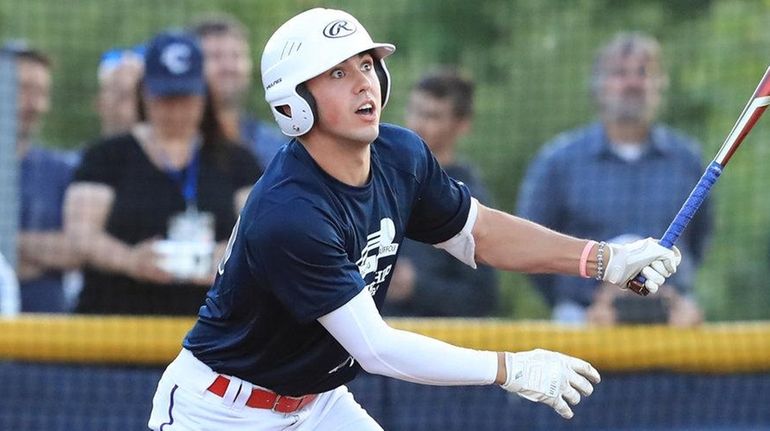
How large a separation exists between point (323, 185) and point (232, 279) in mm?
386

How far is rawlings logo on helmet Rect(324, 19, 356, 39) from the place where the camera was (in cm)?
412

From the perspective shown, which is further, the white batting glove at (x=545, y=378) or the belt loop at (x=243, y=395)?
the belt loop at (x=243, y=395)

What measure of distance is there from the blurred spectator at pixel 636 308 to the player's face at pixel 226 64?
6.69ft

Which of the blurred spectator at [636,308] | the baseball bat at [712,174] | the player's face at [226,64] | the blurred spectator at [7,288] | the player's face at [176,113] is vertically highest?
the baseball bat at [712,174]

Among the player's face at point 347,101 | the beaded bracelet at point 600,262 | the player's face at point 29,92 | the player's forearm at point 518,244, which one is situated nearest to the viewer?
the player's face at point 347,101

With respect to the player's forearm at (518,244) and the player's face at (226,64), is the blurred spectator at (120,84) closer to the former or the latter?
the player's face at (226,64)

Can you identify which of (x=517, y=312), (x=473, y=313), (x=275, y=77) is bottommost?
(x=517, y=312)

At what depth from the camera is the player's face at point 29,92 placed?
756cm

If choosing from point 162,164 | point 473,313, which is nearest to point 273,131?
point 162,164

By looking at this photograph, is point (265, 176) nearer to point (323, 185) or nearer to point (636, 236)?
point (323, 185)

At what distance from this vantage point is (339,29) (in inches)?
163

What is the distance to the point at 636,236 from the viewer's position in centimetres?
736

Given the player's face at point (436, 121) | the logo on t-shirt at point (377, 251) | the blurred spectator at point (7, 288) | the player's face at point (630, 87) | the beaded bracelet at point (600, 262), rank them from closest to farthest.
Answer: the logo on t-shirt at point (377, 251) → the beaded bracelet at point (600, 262) → the blurred spectator at point (7, 288) → the player's face at point (630, 87) → the player's face at point (436, 121)

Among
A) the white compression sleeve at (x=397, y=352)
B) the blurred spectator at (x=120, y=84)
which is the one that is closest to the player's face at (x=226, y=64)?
the blurred spectator at (x=120, y=84)
